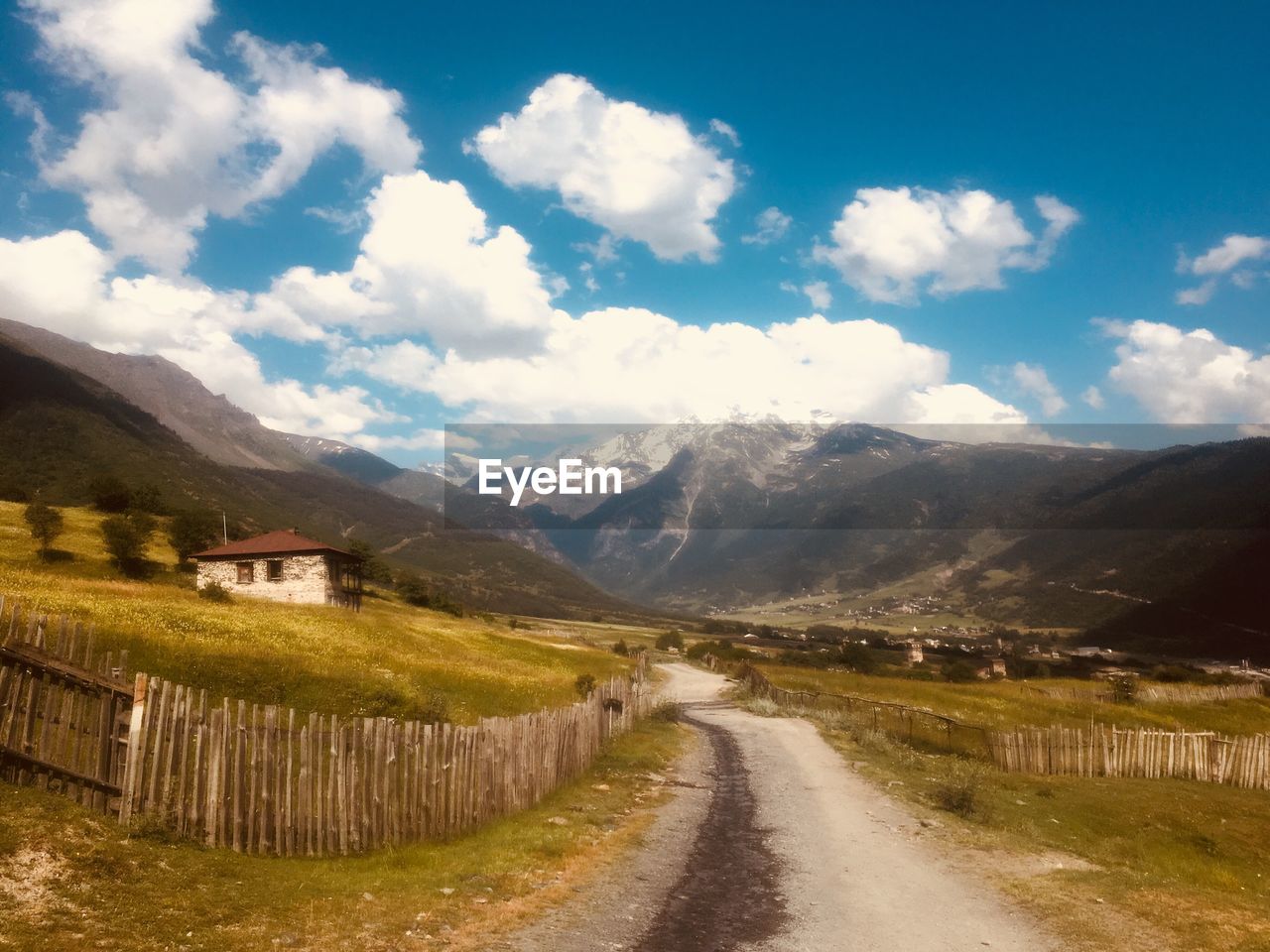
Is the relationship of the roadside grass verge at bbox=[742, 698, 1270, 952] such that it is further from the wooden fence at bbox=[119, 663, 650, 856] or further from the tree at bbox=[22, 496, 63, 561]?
the tree at bbox=[22, 496, 63, 561]

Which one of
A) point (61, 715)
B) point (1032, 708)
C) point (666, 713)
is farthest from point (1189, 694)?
point (61, 715)

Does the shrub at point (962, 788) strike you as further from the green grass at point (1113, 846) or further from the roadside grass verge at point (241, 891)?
the roadside grass verge at point (241, 891)

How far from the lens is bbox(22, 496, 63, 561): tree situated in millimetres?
55438

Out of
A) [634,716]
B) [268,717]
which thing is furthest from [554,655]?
[268,717]

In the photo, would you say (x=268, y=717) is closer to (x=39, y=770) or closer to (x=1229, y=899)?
(x=39, y=770)

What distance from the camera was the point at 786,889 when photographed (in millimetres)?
12836

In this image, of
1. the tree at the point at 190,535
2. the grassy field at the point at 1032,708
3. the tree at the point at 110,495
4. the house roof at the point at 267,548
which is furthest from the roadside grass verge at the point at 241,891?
the tree at the point at 110,495

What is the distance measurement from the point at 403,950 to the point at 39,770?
5.61 m

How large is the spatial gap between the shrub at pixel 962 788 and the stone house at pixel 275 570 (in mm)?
53098

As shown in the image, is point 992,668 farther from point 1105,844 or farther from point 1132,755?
point 1105,844

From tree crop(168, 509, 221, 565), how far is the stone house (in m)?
4.96

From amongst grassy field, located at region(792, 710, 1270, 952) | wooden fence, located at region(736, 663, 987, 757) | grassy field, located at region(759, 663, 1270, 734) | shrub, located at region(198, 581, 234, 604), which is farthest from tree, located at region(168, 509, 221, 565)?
grassy field, located at region(792, 710, 1270, 952)

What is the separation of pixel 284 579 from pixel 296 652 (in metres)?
36.0

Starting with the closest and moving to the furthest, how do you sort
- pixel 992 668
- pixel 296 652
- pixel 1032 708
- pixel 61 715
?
pixel 61 715
pixel 296 652
pixel 1032 708
pixel 992 668
